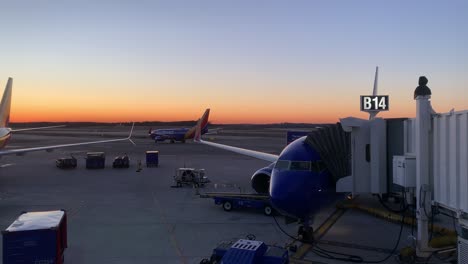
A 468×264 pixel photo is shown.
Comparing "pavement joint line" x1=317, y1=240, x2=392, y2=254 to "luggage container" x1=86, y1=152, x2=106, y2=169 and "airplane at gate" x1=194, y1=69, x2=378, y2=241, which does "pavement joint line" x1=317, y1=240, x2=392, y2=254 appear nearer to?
"airplane at gate" x1=194, y1=69, x2=378, y2=241

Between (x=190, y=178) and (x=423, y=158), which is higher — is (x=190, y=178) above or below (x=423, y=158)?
below

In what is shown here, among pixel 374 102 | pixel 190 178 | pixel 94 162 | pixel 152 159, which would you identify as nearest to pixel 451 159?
pixel 374 102

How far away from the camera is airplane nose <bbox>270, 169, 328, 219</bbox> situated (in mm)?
12562

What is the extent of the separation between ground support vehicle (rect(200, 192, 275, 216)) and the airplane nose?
4922mm

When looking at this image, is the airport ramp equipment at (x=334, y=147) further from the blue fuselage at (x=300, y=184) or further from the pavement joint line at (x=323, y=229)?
the pavement joint line at (x=323, y=229)

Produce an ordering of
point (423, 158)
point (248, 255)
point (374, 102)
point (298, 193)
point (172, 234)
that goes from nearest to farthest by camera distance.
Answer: point (248, 255) < point (423, 158) < point (298, 193) < point (172, 234) < point (374, 102)

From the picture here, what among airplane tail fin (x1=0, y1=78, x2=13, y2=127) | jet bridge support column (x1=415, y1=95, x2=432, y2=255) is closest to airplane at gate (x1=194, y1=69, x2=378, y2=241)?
jet bridge support column (x1=415, y1=95, x2=432, y2=255)

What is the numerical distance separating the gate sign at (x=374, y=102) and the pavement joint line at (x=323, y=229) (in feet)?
15.7

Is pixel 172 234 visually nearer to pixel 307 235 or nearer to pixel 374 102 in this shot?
pixel 307 235

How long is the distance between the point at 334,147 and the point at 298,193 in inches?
87.3

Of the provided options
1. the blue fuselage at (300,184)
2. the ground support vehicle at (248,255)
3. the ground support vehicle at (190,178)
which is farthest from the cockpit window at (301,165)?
the ground support vehicle at (190,178)

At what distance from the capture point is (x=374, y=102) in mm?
16797

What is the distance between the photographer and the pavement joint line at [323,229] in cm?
1259

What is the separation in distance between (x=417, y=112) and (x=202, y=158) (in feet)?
113
